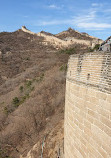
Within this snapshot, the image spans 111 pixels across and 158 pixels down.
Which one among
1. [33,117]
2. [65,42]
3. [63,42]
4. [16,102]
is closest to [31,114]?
[33,117]

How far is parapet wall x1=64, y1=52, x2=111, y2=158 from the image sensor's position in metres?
3.40

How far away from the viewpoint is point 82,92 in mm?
4418

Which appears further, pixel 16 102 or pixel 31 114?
pixel 16 102

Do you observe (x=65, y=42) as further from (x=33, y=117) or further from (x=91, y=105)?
(x=91, y=105)

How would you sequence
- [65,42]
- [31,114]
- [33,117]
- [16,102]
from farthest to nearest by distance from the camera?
[65,42], [16,102], [31,114], [33,117]

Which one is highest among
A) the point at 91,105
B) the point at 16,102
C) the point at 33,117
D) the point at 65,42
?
the point at 65,42

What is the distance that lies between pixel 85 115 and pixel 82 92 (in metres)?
0.70

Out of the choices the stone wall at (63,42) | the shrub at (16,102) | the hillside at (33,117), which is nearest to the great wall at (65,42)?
the stone wall at (63,42)

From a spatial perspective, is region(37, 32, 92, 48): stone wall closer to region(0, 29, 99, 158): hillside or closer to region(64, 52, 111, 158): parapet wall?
region(0, 29, 99, 158): hillside

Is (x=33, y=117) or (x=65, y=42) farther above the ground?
(x=65, y=42)

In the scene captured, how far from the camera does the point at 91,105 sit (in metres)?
3.90

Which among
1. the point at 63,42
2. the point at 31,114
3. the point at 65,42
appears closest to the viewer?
the point at 31,114

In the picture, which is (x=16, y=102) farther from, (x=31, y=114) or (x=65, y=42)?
(x=65, y=42)

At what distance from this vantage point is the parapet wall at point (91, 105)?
134 inches
